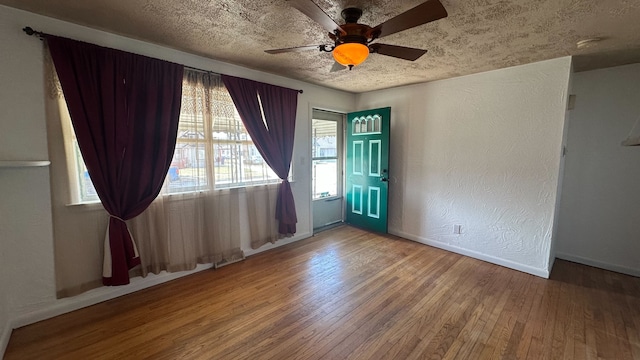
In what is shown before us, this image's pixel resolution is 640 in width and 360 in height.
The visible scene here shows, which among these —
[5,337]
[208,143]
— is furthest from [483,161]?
[5,337]

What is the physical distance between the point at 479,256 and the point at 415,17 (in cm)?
305

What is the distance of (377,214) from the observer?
4.23 metres

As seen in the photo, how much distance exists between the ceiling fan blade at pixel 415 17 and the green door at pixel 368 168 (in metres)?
2.35

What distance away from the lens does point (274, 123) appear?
11.0 feet

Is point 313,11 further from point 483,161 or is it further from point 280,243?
point 280,243

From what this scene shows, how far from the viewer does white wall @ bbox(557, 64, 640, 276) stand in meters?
2.88

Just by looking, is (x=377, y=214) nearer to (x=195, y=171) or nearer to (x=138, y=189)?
(x=195, y=171)

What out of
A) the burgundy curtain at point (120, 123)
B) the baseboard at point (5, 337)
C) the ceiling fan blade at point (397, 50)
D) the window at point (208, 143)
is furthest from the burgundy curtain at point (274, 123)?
the baseboard at point (5, 337)

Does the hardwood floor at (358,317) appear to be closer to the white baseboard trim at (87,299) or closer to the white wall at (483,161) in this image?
the white baseboard trim at (87,299)

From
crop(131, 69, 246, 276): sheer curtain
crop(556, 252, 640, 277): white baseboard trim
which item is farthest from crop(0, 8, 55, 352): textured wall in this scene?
crop(556, 252, 640, 277): white baseboard trim

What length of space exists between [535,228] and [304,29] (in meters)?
3.18

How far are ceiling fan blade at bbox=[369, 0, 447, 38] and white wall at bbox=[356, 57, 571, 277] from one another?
2.16 metres

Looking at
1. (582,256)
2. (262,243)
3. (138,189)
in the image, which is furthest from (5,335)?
(582,256)

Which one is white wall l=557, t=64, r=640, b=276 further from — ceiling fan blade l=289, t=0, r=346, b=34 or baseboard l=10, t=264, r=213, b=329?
baseboard l=10, t=264, r=213, b=329
